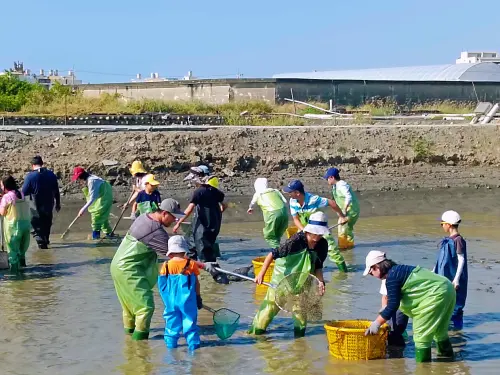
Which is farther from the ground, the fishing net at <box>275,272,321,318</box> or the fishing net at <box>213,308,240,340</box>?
the fishing net at <box>275,272,321,318</box>

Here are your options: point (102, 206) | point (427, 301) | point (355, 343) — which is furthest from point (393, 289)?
point (102, 206)

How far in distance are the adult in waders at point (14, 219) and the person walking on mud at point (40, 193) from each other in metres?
1.74

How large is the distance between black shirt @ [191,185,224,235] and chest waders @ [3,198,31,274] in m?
2.68

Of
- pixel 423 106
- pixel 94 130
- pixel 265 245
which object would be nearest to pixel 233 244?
pixel 265 245

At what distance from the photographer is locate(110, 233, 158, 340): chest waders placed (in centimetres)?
945

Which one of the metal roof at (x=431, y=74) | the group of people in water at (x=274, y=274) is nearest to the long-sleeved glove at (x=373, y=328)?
the group of people in water at (x=274, y=274)

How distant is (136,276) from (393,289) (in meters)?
2.70

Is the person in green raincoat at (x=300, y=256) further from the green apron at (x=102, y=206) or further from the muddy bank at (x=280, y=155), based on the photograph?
the muddy bank at (x=280, y=155)

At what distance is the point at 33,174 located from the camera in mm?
15336

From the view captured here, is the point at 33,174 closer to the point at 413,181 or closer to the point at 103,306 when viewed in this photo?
the point at 103,306

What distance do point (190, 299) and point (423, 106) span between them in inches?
1403

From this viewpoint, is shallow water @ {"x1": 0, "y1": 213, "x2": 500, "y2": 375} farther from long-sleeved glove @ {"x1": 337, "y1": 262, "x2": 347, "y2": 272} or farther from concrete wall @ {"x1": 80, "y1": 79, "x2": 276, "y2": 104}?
concrete wall @ {"x1": 80, "y1": 79, "x2": 276, "y2": 104}

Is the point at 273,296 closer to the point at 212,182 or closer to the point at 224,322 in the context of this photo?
the point at 224,322

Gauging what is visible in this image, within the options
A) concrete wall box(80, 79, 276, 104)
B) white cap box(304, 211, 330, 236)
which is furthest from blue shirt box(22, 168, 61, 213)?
concrete wall box(80, 79, 276, 104)
